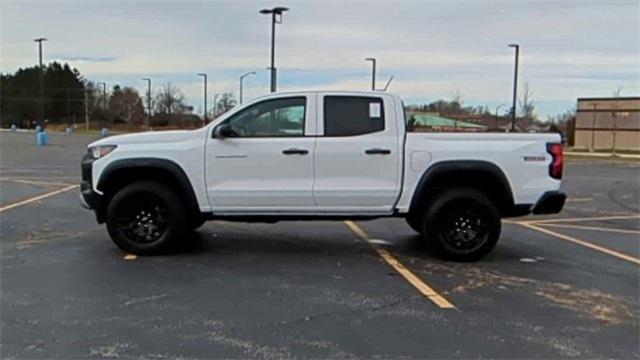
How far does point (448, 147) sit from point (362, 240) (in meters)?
1.99

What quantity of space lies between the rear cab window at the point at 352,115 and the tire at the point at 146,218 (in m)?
1.98

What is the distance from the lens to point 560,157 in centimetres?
742

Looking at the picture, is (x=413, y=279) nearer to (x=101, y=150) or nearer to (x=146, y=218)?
(x=146, y=218)

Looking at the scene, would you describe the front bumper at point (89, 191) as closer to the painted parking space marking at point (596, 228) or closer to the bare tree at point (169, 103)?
the painted parking space marking at point (596, 228)

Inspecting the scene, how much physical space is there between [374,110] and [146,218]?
9.71ft

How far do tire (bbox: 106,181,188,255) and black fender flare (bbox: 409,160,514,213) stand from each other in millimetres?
2763

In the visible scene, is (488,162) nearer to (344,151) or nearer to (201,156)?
(344,151)

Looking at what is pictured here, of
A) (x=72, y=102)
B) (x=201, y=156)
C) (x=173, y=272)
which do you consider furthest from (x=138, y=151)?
(x=72, y=102)

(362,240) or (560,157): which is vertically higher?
(560,157)

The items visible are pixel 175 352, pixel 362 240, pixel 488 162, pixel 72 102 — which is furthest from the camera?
pixel 72 102

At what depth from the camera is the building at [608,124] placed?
43.2m

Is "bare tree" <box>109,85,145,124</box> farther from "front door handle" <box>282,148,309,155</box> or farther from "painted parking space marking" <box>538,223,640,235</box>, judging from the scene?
"front door handle" <box>282,148,309,155</box>

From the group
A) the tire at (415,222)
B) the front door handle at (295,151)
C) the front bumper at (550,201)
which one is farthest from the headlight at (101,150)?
the front bumper at (550,201)

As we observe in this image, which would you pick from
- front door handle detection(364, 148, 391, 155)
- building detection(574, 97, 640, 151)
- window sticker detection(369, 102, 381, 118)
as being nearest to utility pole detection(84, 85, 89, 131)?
building detection(574, 97, 640, 151)
